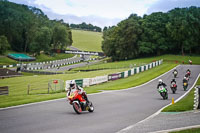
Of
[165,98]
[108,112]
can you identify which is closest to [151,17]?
[165,98]

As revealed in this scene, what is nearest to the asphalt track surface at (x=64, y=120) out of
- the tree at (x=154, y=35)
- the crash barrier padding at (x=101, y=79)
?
the crash barrier padding at (x=101, y=79)

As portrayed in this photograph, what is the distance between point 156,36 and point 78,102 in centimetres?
8975

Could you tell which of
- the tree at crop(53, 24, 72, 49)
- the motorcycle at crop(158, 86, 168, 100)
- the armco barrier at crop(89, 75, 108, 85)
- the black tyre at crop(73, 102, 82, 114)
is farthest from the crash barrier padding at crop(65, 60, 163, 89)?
the tree at crop(53, 24, 72, 49)

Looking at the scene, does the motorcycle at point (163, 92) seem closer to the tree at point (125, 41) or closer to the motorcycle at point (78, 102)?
the motorcycle at point (78, 102)

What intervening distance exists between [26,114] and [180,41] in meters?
93.9

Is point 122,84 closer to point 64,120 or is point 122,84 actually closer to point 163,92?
point 163,92

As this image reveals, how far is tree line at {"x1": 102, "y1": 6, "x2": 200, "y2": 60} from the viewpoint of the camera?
10000cm

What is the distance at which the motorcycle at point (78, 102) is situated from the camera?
14.7 metres

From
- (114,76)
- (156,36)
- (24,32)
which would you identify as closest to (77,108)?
(114,76)

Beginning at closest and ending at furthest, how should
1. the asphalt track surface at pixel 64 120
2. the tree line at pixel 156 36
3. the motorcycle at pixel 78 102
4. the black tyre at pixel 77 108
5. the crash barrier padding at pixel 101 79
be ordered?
the asphalt track surface at pixel 64 120 → the motorcycle at pixel 78 102 → the black tyre at pixel 77 108 → the crash barrier padding at pixel 101 79 → the tree line at pixel 156 36

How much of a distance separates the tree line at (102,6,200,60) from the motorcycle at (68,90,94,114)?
85881 millimetres

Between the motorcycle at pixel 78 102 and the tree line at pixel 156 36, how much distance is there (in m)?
85.9

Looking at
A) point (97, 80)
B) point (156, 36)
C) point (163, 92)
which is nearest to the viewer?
point (163, 92)

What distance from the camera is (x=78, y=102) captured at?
14.8 metres
